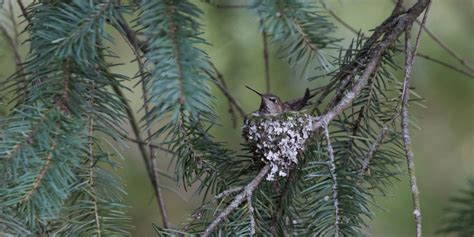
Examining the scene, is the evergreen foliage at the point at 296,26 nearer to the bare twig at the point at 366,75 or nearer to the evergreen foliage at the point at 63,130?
the bare twig at the point at 366,75

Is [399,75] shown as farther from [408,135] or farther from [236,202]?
[236,202]

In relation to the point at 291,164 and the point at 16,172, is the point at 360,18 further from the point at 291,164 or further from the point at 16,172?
the point at 16,172

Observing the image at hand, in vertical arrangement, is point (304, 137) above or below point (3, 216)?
above

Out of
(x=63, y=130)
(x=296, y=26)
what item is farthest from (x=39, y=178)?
(x=296, y=26)

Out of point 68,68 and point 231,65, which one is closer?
point 68,68

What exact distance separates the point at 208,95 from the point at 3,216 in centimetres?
37

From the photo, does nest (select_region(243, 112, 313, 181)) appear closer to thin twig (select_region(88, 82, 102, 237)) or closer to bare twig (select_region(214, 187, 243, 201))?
bare twig (select_region(214, 187, 243, 201))

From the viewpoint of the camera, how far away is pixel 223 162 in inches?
49.3

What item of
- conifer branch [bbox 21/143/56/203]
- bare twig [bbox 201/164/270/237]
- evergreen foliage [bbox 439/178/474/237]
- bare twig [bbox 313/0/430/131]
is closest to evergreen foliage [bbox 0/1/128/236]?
conifer branch [bbox 21/143/56/203]

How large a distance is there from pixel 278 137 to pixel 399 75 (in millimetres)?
1036

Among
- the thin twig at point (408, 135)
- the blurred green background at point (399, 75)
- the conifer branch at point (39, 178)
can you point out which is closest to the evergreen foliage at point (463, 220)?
the thin twig at point (408, 135)

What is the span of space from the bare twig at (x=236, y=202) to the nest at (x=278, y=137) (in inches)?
0.8

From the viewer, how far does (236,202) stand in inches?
44.1

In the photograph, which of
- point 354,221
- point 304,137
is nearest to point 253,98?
point 304,137
